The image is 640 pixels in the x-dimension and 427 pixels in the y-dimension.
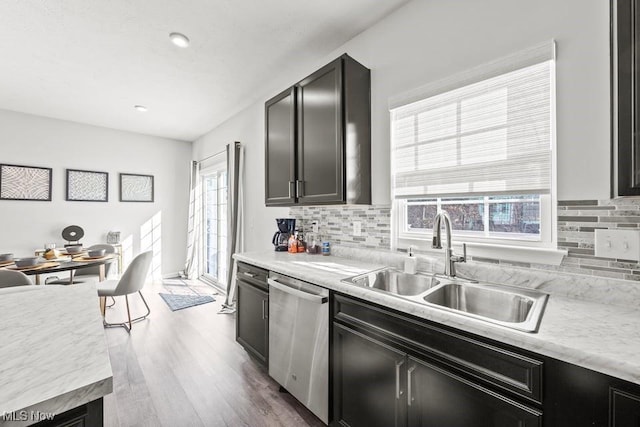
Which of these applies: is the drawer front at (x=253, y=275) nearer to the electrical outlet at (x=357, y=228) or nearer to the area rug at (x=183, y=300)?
the electrical outlet at (x=357, y=228)

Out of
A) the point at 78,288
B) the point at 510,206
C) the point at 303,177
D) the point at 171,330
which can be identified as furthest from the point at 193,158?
the point at 510,206

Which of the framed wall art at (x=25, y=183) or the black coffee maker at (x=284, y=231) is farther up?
the framed wall art at (x=25, y=183)

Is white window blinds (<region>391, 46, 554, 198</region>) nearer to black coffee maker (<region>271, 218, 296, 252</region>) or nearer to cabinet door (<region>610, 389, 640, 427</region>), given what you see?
cabinet door (<region>610, 389, 640, 427</region>)

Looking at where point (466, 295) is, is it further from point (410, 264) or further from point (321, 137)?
point (321, 137)

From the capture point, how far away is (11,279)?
2.14 m

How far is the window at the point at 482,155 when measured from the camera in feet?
4.41

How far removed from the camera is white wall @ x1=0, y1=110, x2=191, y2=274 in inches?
147

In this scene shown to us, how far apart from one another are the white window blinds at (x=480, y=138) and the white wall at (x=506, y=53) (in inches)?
2.9

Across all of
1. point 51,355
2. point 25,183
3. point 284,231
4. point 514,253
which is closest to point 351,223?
point 284,231

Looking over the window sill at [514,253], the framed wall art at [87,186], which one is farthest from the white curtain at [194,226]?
the window sill at [514,253]

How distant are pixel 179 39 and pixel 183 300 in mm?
3262

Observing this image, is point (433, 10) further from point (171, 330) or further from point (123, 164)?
point (123, 164)

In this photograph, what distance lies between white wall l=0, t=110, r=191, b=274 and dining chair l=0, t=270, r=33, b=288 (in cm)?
230

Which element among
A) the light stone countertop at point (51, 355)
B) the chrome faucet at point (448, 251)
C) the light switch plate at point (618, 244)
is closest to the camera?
the light stone countertop at point (51, 355)
